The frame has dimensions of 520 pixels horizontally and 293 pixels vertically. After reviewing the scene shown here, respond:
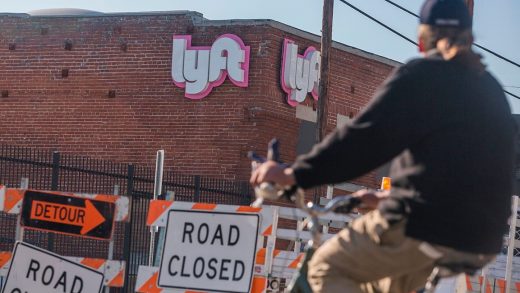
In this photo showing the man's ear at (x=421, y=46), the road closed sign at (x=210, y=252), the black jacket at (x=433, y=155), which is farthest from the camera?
the road closed sign at (x=210, y=252)

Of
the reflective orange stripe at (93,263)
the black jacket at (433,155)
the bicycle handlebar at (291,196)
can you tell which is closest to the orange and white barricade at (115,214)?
the reflective orange stripe at (93,263)

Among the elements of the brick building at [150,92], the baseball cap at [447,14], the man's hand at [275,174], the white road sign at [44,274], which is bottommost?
the white road sign at [44,274]

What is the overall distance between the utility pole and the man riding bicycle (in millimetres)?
20334

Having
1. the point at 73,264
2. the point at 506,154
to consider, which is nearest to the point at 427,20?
the point at 506,154

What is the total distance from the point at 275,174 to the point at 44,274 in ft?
17.7

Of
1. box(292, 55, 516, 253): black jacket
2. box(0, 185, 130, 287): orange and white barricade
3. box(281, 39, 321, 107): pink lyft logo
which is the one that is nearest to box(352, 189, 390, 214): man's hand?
box(292, 55, 516, 253): black jacket

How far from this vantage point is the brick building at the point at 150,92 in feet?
91.8

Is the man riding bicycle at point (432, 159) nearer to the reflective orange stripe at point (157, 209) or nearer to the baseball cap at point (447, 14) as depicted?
the baseball cap at point (447, 14)

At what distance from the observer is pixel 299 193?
5.26 m

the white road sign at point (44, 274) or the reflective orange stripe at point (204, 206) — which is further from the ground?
the reflective orange stripe at point (204, 206)

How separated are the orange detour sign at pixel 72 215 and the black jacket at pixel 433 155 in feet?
19.4

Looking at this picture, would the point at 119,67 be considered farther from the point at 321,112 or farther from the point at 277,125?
the point at 321,112

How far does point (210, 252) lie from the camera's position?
10.4 m

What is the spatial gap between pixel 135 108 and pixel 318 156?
2459 centimetres
